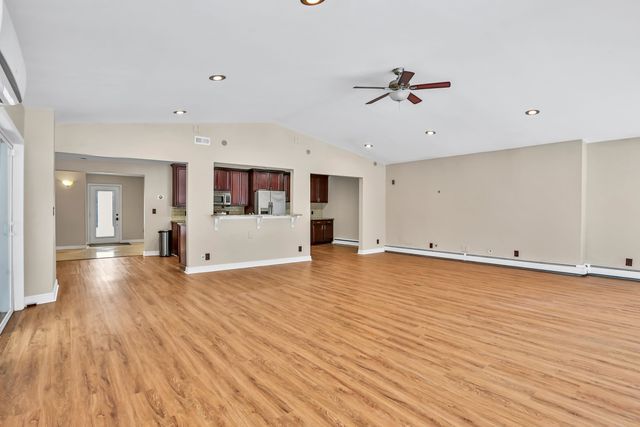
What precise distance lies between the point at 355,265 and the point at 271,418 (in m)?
5.33

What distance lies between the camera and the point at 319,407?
2.09 m

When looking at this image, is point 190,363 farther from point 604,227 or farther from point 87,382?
point 604,227

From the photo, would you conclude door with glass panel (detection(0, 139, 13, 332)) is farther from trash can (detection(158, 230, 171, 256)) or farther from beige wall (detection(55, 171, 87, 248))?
beige wall (detection(55, 171, 87, 248))

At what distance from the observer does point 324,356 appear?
111 inches

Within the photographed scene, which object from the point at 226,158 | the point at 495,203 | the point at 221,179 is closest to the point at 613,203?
the point at 495,203

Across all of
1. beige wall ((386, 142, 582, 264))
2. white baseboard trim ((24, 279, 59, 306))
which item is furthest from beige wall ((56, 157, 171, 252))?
beige wall ((386, 142, 582, 264))

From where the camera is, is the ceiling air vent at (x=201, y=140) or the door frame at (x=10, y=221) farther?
the ceiling air vent at (x=201, y=140)

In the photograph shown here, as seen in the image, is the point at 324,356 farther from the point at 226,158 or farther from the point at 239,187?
the point at 239,187

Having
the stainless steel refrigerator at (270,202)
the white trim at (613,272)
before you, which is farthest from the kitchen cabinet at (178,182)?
the white trim at (613,272)

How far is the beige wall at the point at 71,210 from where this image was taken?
29.8 ft

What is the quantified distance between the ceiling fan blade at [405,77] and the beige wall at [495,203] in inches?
159

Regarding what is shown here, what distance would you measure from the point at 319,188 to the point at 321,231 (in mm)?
1482

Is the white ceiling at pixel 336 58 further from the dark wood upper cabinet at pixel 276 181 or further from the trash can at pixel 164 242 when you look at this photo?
the trash can at pixel 164 242

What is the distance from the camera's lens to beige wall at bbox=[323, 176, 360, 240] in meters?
10.7
